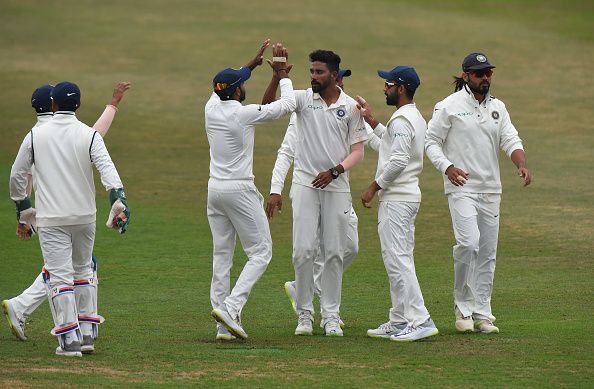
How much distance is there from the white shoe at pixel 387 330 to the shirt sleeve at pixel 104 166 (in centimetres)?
269

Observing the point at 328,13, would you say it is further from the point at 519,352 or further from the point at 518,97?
the point at 519,352

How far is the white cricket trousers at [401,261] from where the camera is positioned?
11.1 m

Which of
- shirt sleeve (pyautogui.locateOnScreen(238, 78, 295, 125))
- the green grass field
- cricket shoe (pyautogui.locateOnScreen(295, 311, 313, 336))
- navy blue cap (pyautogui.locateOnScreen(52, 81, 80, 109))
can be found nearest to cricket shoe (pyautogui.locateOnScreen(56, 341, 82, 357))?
the green grass field

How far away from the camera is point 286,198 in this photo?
20703 mm

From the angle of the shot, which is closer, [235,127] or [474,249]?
[235,127]

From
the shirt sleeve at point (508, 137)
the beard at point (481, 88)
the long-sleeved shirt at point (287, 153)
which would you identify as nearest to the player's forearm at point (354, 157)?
the long-sleeved shirt at point (287, 153)

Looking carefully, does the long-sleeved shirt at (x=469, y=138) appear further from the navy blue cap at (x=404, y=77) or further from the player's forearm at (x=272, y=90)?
the player's forearm at (x=272, y=90)

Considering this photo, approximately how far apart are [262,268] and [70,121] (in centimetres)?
219

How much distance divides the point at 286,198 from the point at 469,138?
927 centimetres

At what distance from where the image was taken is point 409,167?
1134 cm

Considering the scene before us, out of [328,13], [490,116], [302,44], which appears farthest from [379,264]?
[328,13]

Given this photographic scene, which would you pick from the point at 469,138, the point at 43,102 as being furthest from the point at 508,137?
the point at 43,102

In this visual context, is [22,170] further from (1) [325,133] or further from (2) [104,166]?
(1) [325,133]

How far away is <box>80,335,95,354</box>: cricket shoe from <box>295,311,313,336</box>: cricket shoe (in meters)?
2.00
